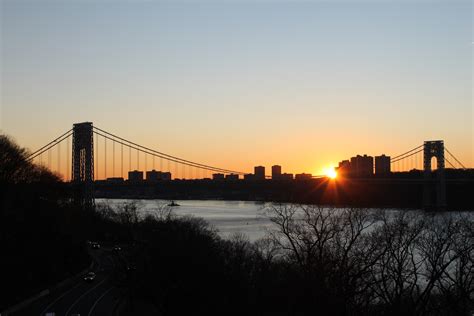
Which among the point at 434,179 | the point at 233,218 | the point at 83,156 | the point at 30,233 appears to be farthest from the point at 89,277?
the point at 434,179

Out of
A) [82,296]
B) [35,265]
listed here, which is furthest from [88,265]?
[82,296]

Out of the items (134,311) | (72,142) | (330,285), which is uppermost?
(72,142)

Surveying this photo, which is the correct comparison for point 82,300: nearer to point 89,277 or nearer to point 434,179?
point 89,277

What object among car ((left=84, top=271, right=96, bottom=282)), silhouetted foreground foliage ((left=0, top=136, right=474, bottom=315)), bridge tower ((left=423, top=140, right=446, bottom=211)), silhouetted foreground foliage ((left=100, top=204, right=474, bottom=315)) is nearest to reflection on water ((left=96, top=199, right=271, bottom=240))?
car ((left=84, top=271, right=96, bottom=282))

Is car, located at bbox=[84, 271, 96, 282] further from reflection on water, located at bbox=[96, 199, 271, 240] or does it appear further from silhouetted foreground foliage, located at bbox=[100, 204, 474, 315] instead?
reflection on water, located at bbox=[96, 199, 271, 240]

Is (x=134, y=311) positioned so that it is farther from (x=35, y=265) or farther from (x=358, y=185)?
(x=358, y=185)
